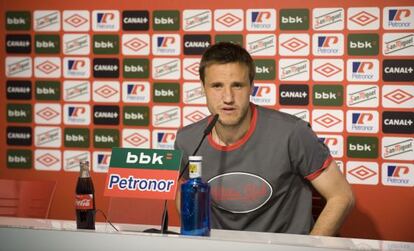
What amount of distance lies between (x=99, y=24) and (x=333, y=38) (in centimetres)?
122

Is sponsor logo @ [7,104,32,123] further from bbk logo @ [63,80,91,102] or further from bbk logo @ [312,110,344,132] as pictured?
bbk logo @ [312,110,344,132]

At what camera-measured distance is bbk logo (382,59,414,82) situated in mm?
2555

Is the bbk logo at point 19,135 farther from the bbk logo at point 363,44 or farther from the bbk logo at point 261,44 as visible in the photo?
the bbk logo at point 363,44

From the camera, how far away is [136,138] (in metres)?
2.88

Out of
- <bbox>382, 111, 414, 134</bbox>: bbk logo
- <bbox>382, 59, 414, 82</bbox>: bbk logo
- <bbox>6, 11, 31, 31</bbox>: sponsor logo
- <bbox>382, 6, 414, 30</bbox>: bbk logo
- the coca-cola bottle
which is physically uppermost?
<bbox>6, 11, 31, 31</bbox>: sponsor logo

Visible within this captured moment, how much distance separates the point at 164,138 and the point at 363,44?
1093mm

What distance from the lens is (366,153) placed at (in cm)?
262

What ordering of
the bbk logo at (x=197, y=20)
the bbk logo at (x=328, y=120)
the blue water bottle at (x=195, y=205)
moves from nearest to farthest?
the blue water bottle at (x=195, y=205) < the bbk logo at (x=328, y=120) < the bbk logo at (x=197, y=20)

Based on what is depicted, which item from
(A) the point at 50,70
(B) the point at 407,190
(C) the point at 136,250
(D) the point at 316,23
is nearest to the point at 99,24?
(A) the point at 50,70

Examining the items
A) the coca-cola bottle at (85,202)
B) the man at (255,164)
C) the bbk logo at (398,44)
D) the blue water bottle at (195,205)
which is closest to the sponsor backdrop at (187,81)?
the bbk logo at (398,44)

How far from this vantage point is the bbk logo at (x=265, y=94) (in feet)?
8.89

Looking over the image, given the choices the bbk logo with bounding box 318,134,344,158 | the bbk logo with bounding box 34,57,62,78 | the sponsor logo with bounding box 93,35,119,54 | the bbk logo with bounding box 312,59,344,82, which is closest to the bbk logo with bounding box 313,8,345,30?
the bbk logo with bounding box 312,59,344,82

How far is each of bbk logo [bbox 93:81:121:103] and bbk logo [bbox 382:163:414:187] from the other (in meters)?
1.40

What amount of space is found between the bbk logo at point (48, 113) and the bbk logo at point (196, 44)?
0.78 m
